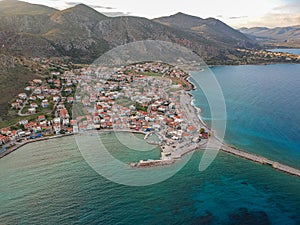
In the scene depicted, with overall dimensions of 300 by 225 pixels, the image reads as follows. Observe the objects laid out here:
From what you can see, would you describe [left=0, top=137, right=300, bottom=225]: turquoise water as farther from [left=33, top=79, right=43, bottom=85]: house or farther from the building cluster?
[left=33, top=79, right=43, bottom=85]: house

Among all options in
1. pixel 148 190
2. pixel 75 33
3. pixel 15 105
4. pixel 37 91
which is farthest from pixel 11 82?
pixel 75 33

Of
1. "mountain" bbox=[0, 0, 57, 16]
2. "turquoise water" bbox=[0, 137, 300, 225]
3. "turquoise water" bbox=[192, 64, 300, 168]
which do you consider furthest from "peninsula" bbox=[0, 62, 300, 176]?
"mountain" bbox=[0, 0, 57, 16]

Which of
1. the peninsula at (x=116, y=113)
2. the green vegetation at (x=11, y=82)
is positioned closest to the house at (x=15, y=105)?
the peninsula at (x=116, y=113)

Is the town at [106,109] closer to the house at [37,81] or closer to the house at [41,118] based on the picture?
the house at [41,118]

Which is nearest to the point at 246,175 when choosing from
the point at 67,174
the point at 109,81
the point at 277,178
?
the point at 277,178

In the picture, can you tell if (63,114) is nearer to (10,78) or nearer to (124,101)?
(124,101)
